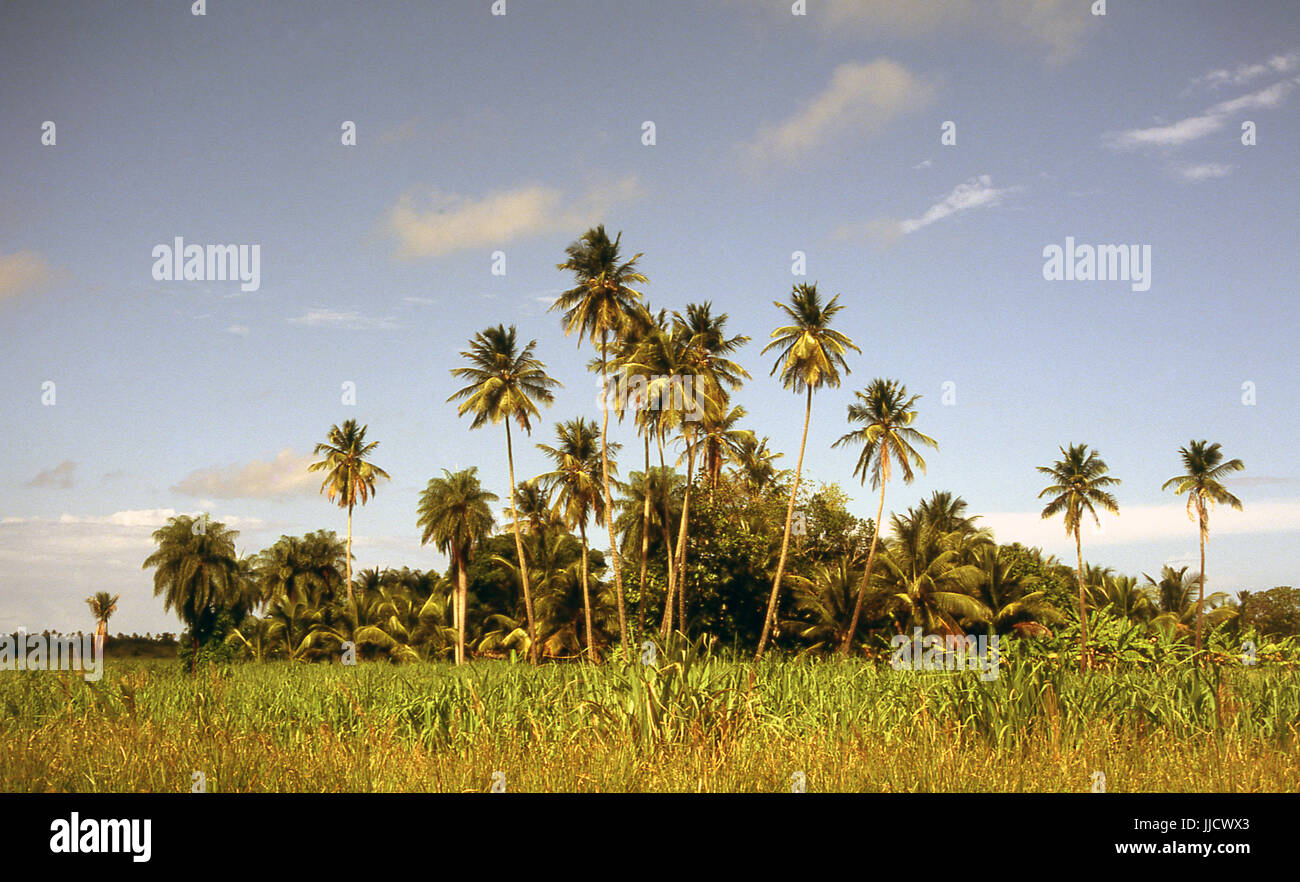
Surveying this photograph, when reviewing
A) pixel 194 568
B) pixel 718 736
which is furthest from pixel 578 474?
pixel 718 736

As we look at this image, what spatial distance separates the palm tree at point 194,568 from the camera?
50625 mm

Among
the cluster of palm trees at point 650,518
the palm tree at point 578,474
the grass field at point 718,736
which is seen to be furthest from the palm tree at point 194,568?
the grass field at point 718,736

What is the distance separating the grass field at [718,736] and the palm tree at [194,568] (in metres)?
41.8

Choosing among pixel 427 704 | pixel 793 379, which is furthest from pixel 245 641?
pixel 427 704

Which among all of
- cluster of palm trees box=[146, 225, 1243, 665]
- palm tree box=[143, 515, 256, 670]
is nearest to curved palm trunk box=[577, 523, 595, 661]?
cluster of palm trees box=[146, 225, 1243, 665]

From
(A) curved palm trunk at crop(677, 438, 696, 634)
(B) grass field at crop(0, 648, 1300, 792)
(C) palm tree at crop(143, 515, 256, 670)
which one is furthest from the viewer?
(C) palm tree at crop(143, 515, 256, 670)

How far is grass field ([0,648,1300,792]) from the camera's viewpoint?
23.8ft

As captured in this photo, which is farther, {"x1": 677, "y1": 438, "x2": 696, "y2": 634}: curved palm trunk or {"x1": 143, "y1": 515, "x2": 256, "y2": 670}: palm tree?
{"x1": 143, "y1": 515, "x2": 256, "y2": 670}: palm tree

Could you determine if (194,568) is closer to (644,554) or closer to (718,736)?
(644,554)

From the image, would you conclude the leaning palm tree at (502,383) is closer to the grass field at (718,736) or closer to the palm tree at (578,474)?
the palm tree at (578,474)

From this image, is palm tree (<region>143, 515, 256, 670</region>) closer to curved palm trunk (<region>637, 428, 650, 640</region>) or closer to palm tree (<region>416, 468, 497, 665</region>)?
palm tree (<region>416, 468, 497, 665</region>)

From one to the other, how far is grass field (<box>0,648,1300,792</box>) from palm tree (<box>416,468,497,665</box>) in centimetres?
3813
